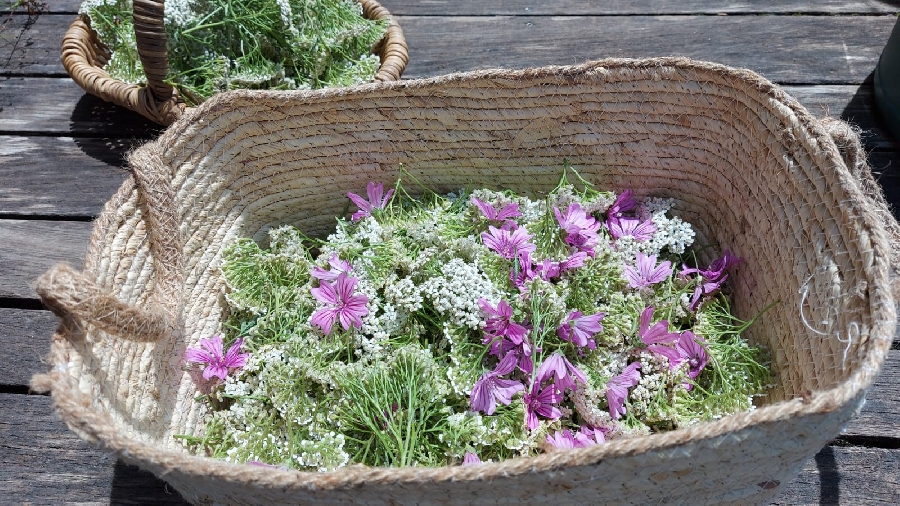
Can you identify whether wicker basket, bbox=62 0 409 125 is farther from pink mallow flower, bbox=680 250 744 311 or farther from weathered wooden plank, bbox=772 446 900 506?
weathered wooden plank, bbox=772 446 900 506

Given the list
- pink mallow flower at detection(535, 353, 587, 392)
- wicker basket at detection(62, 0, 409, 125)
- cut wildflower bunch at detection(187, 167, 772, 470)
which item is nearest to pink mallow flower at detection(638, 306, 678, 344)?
cut wildflower bunch at detection(187, 167, 772, 470)

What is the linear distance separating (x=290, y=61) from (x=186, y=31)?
0.20m

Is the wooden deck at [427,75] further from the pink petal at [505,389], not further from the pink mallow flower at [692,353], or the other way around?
the pink petal at [505,389]

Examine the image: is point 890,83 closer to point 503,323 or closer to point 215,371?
point 503,323

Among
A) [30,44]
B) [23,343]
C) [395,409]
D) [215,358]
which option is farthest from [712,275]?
[30,44]

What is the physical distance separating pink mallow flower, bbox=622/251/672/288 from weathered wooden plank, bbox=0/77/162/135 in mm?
1013

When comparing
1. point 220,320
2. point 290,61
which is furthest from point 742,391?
point 290,61

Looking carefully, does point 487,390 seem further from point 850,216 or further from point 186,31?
point 186,31

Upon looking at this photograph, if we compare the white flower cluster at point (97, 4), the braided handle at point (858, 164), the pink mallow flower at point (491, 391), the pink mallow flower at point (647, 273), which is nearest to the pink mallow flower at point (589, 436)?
the pink mallow flower at point (491, 391)

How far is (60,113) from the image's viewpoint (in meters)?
1.50

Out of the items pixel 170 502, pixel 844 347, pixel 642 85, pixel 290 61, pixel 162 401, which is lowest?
pixel 170 502

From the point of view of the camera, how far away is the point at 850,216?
2.66 ft

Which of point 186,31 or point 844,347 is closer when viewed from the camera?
point 844,347

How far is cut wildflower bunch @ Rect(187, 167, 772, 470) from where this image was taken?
0.91 meters
